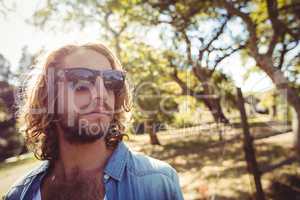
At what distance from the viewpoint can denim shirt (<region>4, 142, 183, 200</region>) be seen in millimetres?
1931

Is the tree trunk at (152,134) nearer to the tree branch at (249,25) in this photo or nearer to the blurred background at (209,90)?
the blurred background at (209,90)

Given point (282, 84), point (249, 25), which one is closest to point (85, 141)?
point (282, 84)

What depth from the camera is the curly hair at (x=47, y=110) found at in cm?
276

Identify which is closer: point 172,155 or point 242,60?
point 242,60

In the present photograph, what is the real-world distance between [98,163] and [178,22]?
28.4 ft

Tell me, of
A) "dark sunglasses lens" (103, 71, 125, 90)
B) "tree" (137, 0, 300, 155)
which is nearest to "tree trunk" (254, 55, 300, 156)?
"tree" (137, 0, 300, 155)

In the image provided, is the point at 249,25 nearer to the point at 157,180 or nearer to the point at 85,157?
the point at 85,157

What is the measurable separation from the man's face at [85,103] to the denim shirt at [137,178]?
25 cm

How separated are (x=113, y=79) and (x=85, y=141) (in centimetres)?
57

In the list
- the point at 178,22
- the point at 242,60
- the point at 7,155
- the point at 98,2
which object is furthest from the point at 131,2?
the point at 7,155

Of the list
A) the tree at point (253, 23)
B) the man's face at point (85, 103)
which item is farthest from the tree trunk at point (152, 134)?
the man's face at point (85, 103)

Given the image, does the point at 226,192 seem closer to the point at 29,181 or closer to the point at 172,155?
the point at 29,181

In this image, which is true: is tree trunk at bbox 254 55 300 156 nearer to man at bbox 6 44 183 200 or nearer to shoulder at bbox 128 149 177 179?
man at bbox 6 44 183 200

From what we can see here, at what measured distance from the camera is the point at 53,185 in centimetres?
242
